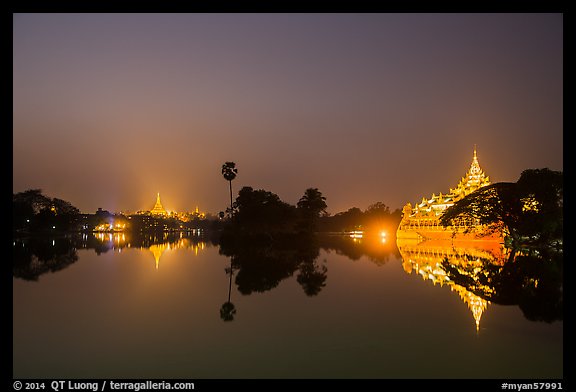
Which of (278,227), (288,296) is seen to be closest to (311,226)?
(278,227)

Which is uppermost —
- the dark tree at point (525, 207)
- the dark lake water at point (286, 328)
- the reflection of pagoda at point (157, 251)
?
the dark tree at point (525, 207)

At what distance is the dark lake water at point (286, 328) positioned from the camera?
31.3ft

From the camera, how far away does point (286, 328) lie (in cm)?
1275

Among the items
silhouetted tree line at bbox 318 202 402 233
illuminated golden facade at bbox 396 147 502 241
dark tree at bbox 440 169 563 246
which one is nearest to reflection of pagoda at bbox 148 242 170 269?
dark tree at bbox 440 169 563 246

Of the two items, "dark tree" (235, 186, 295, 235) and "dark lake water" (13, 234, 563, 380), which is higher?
"dark tree" (235, 186, 295, 235)

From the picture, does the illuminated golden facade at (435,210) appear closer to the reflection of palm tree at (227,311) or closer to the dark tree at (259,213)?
the dark tree at (259,213)

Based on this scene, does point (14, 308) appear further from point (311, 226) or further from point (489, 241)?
point (311, 226)

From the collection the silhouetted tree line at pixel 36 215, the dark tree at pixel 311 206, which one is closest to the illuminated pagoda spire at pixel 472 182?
the dark tree at pixel 311 206

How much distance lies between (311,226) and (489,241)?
3264 cm

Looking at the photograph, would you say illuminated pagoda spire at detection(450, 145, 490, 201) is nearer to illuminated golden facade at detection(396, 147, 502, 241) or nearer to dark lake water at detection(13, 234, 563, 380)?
illuminated golden facade at detection(396, 147, 502, 241)

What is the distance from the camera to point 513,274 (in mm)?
23422

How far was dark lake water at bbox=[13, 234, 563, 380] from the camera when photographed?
9547 millimetres

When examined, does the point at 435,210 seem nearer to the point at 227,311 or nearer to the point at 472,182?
the point at 472,182

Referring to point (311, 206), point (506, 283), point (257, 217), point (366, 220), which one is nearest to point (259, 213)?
point (257, 217)
